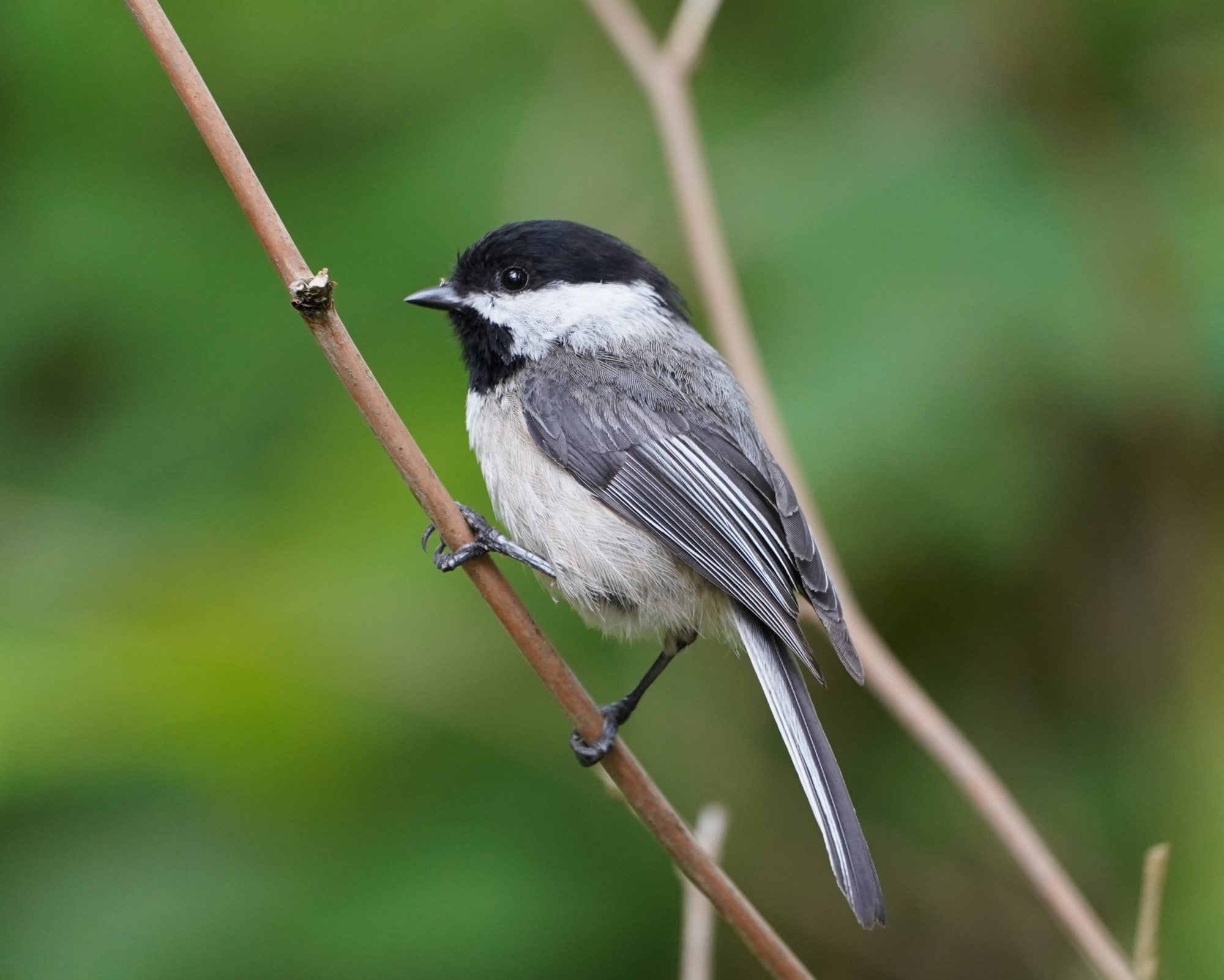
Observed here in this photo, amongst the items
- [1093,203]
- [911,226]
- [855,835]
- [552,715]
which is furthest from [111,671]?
[1093,203]

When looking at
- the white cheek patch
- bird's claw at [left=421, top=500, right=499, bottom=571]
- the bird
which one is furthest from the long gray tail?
the white cheek patch

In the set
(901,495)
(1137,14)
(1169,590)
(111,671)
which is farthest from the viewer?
(1137,14)

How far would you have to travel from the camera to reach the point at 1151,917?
4.83 ft

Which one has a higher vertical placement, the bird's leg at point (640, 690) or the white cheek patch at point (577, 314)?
the white cheek patch at point (577, 314)

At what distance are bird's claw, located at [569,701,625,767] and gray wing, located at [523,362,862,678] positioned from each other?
28 centimetres

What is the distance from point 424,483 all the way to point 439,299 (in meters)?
0.76

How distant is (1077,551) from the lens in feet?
7.79

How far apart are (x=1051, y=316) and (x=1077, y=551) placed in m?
0.46

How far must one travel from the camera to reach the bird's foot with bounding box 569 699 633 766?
1.48 metres

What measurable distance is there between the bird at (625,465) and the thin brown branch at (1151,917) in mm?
425

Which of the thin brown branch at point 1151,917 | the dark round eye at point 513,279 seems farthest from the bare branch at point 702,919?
the dark round eye at point 513,279

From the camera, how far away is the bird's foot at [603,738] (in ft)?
4.87

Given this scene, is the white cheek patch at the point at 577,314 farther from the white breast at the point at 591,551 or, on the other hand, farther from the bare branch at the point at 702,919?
the bare branch at the point at 702,919

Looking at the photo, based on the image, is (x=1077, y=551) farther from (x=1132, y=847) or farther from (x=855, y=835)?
(x=855, y=835)
